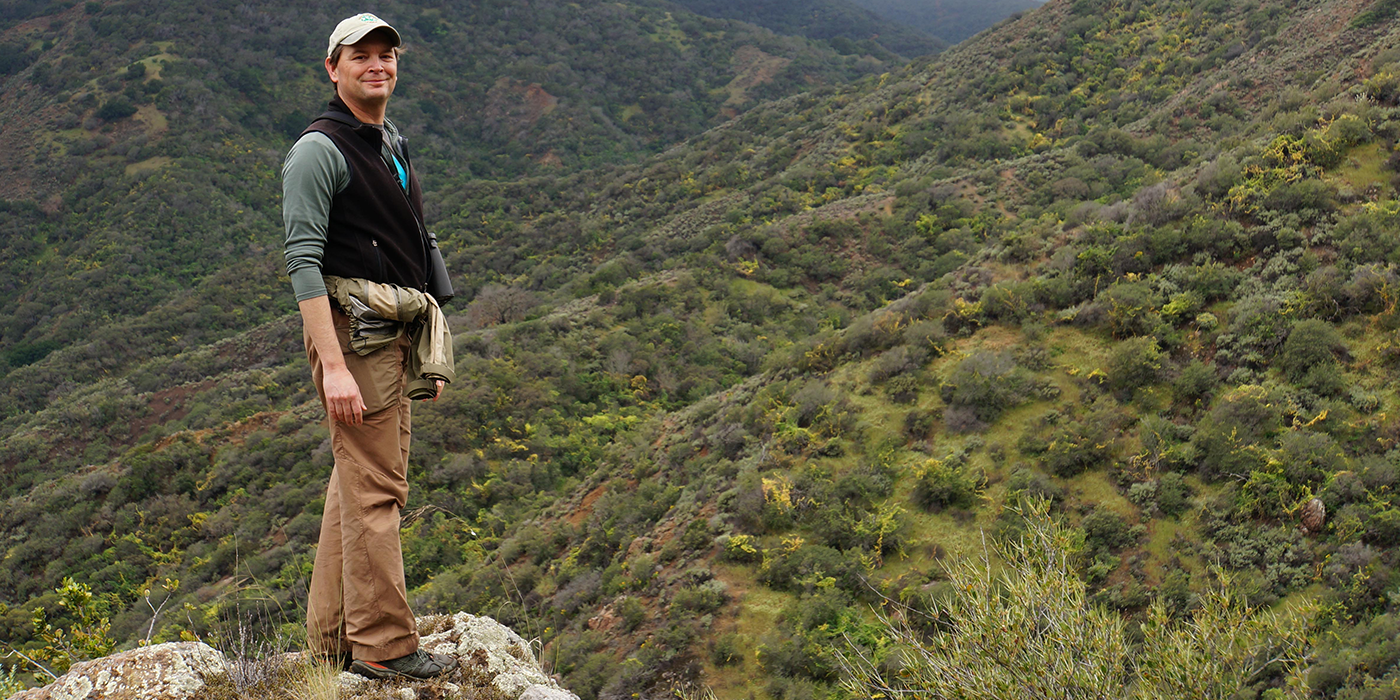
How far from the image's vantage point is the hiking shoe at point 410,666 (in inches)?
100

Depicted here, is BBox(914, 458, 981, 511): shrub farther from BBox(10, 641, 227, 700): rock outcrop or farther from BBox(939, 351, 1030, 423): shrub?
BBox(10, 641, 227, 700): rock outcrop

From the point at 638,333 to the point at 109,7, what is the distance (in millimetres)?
62160

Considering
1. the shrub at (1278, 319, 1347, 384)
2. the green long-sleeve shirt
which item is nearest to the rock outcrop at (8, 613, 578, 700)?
the green long-sleeve shirt

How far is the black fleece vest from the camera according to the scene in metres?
2.48

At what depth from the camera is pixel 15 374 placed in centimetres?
3331

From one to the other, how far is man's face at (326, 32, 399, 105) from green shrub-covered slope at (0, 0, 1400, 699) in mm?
1917

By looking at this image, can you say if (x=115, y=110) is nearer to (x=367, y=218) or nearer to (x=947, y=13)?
(x=367, y=218)

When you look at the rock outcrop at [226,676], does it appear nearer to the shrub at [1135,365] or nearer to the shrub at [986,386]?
the shrub at [986,386]

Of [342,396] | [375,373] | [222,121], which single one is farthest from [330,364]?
[222,121]

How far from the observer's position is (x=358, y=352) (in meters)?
2.51

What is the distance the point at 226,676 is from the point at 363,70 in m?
2.15

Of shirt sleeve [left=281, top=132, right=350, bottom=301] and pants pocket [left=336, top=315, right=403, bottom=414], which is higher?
shirt sleeve [left=281, top=132, right=350, bottom=301]

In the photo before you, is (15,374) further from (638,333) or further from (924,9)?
(924,9)

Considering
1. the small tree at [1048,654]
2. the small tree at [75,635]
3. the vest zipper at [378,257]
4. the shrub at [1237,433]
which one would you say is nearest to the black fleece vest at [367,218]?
the vest zipper at [378,257]
